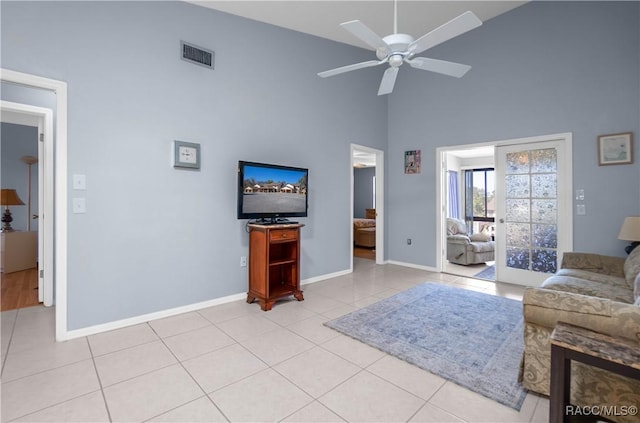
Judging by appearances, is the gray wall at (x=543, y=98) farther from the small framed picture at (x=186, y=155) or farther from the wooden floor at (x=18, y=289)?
the wooden floor at (x=18, y=289)

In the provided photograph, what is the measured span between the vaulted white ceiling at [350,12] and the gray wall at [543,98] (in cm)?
54

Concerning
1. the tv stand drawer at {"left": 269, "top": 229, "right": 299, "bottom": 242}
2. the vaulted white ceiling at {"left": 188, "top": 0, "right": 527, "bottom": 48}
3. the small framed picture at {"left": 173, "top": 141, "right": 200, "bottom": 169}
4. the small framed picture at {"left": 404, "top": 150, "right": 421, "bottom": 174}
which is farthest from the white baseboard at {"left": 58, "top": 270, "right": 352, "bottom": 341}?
the small framed picture at {"left": 404, "top": 150, "right": 421, "bottom": 174}

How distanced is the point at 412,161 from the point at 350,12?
2519 millimetres

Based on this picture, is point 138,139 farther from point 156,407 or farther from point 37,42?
point 156,407

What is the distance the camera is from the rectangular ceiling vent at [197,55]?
2.97m

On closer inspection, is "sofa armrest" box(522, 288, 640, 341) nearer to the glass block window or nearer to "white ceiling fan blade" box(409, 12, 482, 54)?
"white ceiling fan blade" box(409, 12, 482, 54)

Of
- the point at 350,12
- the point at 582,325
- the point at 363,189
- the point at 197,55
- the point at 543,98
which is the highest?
the point at 350,12

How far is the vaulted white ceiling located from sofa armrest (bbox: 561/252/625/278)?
3.30 m

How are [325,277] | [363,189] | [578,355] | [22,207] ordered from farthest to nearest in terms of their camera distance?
[363,189] < [22,207] < [325,277] < [578,355]

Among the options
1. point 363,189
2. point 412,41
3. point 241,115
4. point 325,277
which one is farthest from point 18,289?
point 363,189

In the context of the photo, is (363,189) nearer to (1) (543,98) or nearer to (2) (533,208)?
(2) (533,208)

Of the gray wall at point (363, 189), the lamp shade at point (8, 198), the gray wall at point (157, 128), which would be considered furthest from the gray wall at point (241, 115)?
the gray wall at point (363, 189)

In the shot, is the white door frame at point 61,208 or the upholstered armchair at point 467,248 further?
the upholstered armchair at point 467,248

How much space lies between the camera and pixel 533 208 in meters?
4.06
